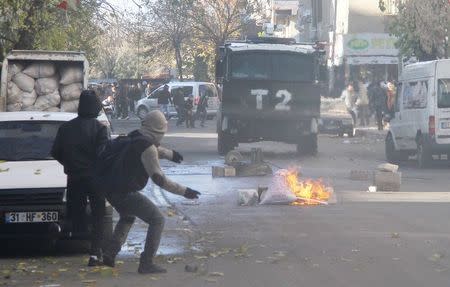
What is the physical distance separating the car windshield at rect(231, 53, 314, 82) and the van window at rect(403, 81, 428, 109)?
2.91 m

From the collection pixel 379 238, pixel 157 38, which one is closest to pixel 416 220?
pixel 379 238

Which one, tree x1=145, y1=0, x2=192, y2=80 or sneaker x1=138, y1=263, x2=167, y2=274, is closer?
sneaker x1=138, y1=263, x2=167, y2=274

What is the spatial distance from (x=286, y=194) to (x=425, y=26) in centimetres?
1893

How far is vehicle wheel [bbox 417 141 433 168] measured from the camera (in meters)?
25.1

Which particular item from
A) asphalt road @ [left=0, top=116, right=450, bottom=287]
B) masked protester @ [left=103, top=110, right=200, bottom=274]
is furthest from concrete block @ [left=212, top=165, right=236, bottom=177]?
masked protester @ [left=103, top=110, right=200, bottom=274]

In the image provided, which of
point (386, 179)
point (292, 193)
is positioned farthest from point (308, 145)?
point (292, 193)

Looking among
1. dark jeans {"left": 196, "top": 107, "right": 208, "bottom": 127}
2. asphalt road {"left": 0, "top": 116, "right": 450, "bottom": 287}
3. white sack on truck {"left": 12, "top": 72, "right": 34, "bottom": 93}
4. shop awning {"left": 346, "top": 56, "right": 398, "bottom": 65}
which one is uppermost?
shop awning {"left": 346, "top": 56, "right": 398, "bottom": 65}

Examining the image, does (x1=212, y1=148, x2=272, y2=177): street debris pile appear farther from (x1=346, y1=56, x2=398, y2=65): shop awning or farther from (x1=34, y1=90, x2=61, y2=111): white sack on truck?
(x1=346, y1=56, x2=398, y2=65): shop awning

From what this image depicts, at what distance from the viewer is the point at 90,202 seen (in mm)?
11117

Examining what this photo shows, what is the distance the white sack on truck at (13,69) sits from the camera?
74.0 feet

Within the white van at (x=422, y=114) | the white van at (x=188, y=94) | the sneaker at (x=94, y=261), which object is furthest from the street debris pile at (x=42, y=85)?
the white van at (x=188, y=94)

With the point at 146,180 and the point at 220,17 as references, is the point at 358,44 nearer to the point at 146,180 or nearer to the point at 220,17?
the point at 220,17

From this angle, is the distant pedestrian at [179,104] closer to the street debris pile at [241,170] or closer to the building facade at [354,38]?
the building facade at [354,38]

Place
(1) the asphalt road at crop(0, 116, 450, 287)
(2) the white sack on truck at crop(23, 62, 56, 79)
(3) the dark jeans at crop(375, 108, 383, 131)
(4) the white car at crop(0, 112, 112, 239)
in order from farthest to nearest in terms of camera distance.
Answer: (3) the dark jeans at crop(375, 108, 383, 131)
(2) the white sack on truck at crop(23, 62, 56, 79)
(4) the white car at crop(0, 112, 112, 239)
(1) the asphalt road at crop(0, 116, 450, 287)
